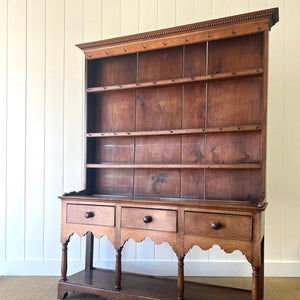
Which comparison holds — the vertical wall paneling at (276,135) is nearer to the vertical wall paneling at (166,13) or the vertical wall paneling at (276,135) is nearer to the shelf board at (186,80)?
the shelf board at (186,80)

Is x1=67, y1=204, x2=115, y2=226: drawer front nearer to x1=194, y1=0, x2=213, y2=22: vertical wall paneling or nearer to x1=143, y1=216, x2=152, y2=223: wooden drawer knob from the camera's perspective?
x1=143, y1=216, x2=152, y2=223: wooden drawer knob

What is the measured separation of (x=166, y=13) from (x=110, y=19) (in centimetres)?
51

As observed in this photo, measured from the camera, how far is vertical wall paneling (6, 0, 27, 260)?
7.87 feet

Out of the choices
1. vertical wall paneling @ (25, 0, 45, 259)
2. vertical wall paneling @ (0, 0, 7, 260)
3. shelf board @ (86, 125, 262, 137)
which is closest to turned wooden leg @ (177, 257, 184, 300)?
shelf board @ (86, 125, 262, 137)

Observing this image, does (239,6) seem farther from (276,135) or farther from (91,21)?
(91,21)

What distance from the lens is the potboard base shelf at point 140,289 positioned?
68.9 inches

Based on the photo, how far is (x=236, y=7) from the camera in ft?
7.55

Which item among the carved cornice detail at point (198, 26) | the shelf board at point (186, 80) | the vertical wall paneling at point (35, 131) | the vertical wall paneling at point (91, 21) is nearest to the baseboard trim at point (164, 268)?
the vertical wall paneling at point (35, 131)

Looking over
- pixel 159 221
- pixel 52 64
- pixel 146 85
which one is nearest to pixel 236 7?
pixel 146 85

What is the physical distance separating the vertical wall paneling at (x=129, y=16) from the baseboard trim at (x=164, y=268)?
6.92ft

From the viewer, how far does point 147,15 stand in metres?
2.38

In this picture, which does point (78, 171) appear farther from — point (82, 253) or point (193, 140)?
point (193, 140)

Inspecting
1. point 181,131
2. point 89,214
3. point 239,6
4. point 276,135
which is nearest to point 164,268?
point 89,214

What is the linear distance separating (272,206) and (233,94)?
107 cm
